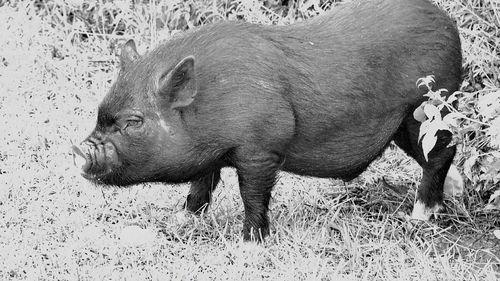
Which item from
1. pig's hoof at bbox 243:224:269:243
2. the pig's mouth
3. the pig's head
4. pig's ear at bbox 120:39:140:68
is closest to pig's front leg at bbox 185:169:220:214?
pig's hoof at bbox 243:224:269:243

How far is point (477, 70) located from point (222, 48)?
178cm

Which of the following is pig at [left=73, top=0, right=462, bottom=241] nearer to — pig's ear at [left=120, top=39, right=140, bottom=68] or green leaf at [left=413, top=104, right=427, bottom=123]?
pig's ear at [left=120, top=39, right=140, bottom=68]

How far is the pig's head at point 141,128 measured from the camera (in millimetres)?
4297

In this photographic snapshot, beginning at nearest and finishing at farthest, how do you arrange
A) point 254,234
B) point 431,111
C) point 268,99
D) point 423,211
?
point 431,111 < point 268,99 < point 254,234 < point 423,211

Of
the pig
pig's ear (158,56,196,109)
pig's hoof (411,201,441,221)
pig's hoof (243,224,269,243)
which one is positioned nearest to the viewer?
pig's ear (158,56,196,109)

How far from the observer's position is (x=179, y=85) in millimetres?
4254

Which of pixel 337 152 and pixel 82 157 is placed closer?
pixel 82 157

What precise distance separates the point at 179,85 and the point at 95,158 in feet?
1.69

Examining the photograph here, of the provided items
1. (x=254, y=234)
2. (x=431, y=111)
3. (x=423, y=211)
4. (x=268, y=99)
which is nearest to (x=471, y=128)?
(x=431, y=111)

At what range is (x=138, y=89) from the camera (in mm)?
4320

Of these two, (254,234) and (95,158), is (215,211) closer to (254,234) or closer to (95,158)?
(254,234)

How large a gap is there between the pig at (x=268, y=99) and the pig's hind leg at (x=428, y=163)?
0.01 m

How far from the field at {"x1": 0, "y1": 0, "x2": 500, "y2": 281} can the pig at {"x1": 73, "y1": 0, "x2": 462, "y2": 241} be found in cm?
25

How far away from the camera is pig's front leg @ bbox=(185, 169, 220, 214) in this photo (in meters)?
4.95
